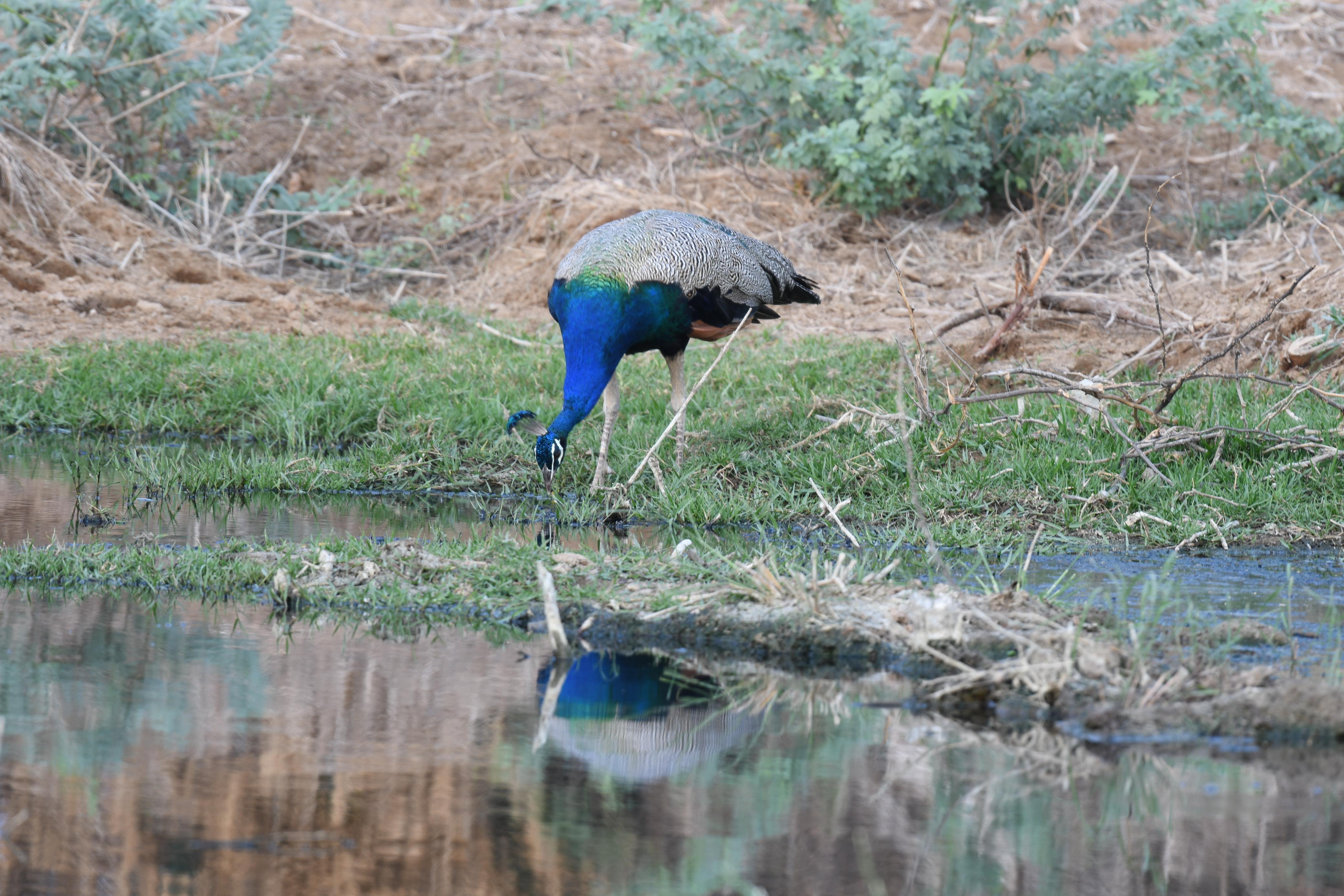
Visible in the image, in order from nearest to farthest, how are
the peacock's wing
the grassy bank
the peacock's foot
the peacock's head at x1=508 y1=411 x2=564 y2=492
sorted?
the grassy bank → the peacock's head at x1=508 y1=411 x2=564 y2=492 → the peacock's foot → the peacock's wing

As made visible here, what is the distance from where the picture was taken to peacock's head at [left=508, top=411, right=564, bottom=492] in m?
6.98

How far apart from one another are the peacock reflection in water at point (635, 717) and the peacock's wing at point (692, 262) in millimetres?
3031

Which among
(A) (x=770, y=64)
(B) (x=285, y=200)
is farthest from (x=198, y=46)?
(A) (x=770, y=64)

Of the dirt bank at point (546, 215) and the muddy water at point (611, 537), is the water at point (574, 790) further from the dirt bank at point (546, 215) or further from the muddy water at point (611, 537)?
the dirt bank at point (546, 215)

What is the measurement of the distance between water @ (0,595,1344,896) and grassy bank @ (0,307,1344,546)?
8.10 ft

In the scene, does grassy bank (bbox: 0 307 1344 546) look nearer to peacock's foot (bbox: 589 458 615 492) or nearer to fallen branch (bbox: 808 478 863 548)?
peacock's foot (bbox: 589 458 615 492)

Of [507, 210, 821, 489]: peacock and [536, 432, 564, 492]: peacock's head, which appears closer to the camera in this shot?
[536, 432, 564, 492]: peacock's head

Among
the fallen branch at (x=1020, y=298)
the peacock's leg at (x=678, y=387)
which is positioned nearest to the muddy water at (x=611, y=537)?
the peacock's leg at (x=678, y=387)

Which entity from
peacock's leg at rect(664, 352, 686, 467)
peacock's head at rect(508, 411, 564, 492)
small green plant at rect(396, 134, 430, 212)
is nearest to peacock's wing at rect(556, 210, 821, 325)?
peacock's leg at rect(664, 352, 686, 467)

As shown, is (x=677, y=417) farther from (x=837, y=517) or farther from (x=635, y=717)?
(x=635, y=717)

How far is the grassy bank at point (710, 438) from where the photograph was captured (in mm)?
6855

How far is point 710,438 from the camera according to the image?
26.5 feet

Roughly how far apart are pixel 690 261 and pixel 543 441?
51.9 inches

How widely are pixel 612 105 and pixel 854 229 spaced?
343cm
